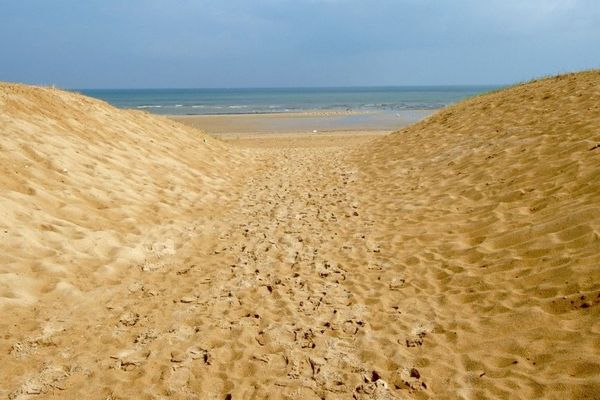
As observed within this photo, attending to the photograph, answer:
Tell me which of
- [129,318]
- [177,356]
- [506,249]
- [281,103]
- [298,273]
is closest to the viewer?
[177,356]

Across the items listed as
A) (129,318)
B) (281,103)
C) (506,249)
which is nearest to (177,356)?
(129,318)

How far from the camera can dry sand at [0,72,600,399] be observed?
10.3ft

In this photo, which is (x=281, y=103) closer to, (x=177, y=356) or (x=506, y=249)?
(x=506, y=249)

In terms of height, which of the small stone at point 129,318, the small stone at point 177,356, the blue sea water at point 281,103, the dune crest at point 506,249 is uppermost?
the blue sea water at point 281,103

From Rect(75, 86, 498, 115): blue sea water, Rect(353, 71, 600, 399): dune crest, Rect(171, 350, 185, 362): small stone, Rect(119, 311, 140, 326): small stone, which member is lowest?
Rect(171, 350, 185, 362): small stone

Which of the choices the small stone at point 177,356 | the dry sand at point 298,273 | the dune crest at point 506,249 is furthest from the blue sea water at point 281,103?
the small stone at point 177,356

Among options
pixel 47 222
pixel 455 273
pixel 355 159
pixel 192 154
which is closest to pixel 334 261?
pixel 455 273

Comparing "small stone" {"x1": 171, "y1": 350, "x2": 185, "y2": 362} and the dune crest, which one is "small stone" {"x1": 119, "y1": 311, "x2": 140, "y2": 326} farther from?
the dune crest

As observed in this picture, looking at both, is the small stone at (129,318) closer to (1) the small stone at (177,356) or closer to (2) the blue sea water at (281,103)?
(1) the small stone at (177,356)

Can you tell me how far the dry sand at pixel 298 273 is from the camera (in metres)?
3.14

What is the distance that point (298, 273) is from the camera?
5.08 meters

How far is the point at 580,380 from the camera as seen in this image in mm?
2721

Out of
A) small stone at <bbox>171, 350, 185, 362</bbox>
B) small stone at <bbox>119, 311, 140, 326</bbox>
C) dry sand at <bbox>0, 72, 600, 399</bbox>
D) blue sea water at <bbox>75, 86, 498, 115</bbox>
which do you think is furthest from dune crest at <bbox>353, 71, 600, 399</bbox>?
blue sea water at <bbox>75, 86, 498, 115</bbox>

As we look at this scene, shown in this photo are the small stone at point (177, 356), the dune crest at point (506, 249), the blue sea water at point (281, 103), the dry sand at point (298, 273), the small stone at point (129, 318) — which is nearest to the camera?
the dune crest at point (506, 249)
